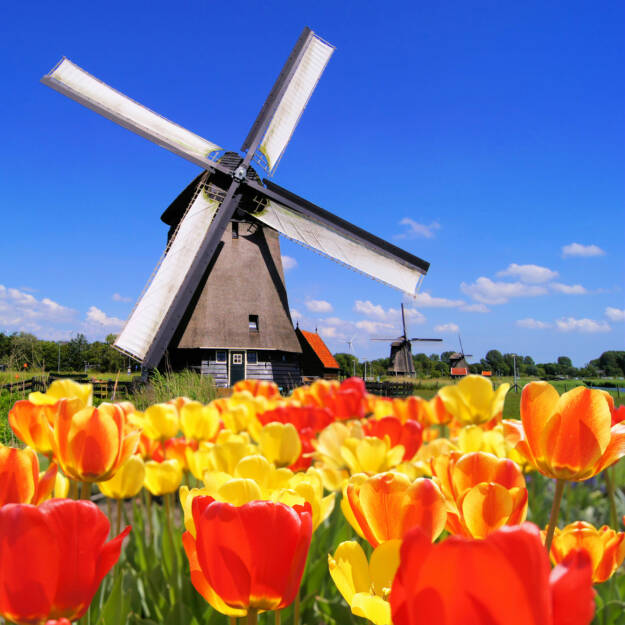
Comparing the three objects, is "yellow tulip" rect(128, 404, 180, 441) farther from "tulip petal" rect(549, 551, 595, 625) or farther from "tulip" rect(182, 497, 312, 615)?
"tulip petal" rect(549, 551, 595, 625)

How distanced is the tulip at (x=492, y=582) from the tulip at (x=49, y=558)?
399mm

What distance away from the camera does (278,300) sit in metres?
17.9

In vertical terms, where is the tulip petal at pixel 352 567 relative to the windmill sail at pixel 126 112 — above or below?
below

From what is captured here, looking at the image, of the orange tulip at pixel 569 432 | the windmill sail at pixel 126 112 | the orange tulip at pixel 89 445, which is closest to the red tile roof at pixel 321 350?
the windmill sail at pixel 126 112

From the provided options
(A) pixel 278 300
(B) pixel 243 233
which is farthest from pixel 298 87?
(A) pixel 278 300

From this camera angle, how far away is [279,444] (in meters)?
1.60

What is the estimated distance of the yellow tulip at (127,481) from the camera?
1371mm

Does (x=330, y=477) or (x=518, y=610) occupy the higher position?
(x=518, y=610)

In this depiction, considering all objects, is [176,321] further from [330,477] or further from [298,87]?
[330,477]

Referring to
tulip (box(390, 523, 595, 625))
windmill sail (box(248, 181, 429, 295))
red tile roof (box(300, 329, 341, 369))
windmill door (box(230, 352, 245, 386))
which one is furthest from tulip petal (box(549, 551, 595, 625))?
red tile roof (box(300, 329, 341, 369))

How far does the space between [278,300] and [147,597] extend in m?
16.4

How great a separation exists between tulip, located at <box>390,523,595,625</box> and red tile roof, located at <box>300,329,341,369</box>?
2708 cm

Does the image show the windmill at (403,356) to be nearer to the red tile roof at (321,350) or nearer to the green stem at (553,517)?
the red tile roof at (321,350)

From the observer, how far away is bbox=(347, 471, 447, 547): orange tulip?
2.34 ft
